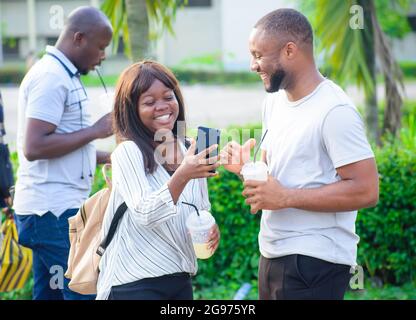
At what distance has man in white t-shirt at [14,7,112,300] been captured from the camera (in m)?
3.66

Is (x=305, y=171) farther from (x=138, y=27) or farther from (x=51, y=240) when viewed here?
(x=138, y=27)

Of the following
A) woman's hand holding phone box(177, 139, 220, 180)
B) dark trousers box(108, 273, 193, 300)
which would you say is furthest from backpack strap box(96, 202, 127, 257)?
woman's hand holding phone box(177, 139, 220, 180)

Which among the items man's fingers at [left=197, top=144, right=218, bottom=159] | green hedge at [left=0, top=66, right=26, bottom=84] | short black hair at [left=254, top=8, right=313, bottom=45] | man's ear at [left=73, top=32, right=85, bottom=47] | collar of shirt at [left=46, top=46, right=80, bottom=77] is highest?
short black hair at [left=254, top=8, right=313, bottom=45]

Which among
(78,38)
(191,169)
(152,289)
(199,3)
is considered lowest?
(152,289)

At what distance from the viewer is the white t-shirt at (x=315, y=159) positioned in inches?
105

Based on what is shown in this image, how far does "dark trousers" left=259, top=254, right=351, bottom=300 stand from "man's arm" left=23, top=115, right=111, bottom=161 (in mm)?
1322

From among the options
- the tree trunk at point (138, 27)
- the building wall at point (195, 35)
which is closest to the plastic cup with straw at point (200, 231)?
the tree trunk at point (138, 27)

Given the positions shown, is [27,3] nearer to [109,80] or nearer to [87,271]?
[109,80]

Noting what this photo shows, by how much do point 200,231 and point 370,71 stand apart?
14.7 ft

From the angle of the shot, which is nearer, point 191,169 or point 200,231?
point 191,169

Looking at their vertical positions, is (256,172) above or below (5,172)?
above

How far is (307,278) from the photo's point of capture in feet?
9.07

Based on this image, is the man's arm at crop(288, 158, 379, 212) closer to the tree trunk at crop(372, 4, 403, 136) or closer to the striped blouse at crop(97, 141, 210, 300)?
the striped blouse at crop(97, 141, 210, 300)

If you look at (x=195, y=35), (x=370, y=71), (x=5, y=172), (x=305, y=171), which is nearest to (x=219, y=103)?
(x=370, y=71)
